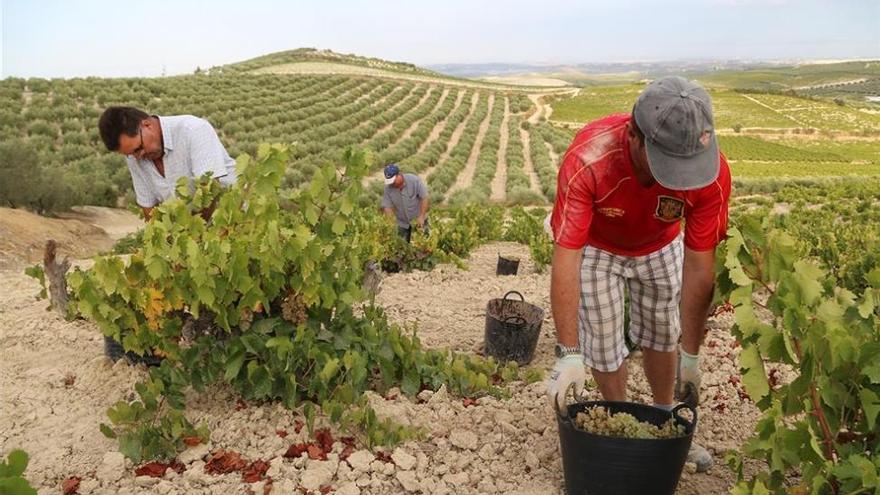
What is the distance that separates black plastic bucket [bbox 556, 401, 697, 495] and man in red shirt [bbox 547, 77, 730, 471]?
17cm

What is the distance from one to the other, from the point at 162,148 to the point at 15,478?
8.06 feet

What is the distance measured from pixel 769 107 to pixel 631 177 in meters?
65.4

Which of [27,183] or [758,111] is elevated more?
[27,183]

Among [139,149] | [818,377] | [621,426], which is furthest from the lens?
[139,149]

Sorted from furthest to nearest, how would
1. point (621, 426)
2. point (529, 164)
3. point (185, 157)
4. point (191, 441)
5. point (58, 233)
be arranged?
point (529, 164) → point (58, 233) → point (185, 157) → point (191, 441) → point (621, 426)

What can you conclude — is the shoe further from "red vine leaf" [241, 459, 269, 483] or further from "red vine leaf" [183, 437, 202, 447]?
"red vine leaf" [183, 437, 202, 447]

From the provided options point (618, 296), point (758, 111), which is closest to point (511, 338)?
point (618, 296)

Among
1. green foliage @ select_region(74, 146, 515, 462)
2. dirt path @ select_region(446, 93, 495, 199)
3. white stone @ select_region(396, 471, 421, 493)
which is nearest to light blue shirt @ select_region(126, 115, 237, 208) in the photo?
green foliage @ select_region(74, 146, 515, 462)

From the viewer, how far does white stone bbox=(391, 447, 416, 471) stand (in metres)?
2.96

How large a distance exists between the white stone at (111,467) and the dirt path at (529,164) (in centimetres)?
1809

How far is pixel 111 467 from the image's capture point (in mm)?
2965

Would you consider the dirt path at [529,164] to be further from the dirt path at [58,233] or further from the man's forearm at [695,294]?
the man's forearm at [695,294]

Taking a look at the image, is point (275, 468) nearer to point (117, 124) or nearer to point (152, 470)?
point (152, 470)

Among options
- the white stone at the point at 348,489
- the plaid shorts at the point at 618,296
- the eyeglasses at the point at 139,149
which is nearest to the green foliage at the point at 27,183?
the eyeglasses at the point at 139,149
